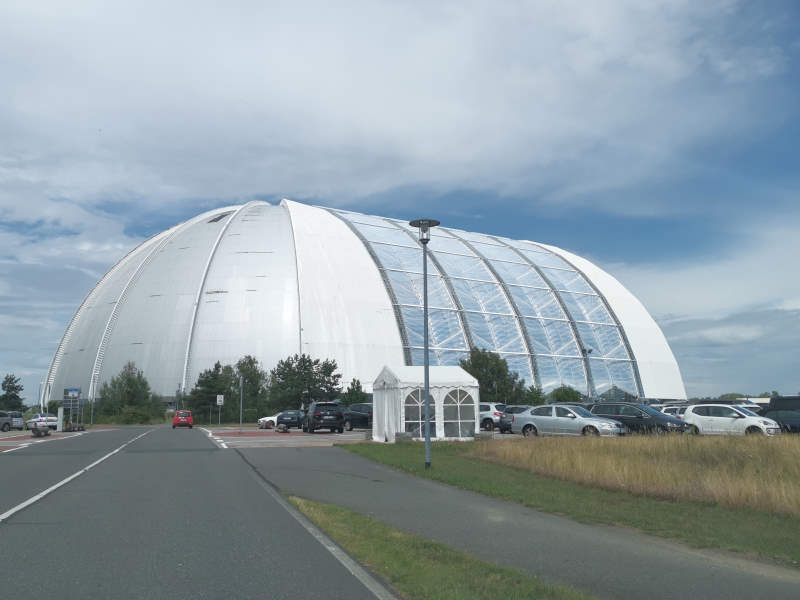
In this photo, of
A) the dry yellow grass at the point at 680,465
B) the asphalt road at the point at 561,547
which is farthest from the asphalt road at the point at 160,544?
the dry yellow grass at the point at 680,465

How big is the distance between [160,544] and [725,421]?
2554cm

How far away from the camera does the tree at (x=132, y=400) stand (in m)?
57.8

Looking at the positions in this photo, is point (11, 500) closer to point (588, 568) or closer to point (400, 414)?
point (588, 568)

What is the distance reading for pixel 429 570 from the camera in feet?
22.9

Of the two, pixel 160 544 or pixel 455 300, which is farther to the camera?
pixel 455 300

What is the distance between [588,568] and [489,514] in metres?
3.61

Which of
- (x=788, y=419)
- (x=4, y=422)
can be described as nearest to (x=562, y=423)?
(x=788, y=419)

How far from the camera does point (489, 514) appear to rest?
11.0m

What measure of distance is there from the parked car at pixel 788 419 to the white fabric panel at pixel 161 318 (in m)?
45.0

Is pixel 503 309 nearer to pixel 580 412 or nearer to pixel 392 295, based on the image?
pixel 392 295

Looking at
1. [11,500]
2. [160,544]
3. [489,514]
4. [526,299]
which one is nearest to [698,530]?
[489,514]

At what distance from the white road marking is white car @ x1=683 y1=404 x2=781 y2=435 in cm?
1996

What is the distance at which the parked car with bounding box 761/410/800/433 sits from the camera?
26734mm

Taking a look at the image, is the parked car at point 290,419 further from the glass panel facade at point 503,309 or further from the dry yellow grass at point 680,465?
the dry yellow grass at point 680,465
